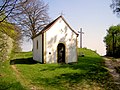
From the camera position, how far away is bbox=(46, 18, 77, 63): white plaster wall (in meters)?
30.9

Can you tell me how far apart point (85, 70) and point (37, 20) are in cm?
3253

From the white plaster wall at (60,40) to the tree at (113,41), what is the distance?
20.8m

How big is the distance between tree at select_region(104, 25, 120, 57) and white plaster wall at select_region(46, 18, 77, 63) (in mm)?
20808

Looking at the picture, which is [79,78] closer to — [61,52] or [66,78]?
[66,78]

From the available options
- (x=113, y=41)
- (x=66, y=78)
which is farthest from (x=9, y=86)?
(x=113, y=41)

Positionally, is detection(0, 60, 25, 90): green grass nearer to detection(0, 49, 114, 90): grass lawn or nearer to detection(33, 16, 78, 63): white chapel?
detection(0, 49, 114, 90): grass lawn

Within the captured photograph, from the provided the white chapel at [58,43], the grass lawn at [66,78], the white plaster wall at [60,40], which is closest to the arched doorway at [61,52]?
the white chapel at [58,43]

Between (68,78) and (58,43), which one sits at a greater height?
(58,43)

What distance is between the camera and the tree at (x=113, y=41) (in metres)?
52.8

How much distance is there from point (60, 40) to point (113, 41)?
2484 centimetres

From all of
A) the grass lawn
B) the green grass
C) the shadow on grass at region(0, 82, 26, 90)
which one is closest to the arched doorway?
the grass lawn

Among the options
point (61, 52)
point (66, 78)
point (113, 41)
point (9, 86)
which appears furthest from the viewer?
point (113, 41)

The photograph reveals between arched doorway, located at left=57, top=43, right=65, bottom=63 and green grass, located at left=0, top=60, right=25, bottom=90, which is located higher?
arched doorway, located at left=57, top=43, right=65, bottom=63

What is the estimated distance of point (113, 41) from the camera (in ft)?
175
